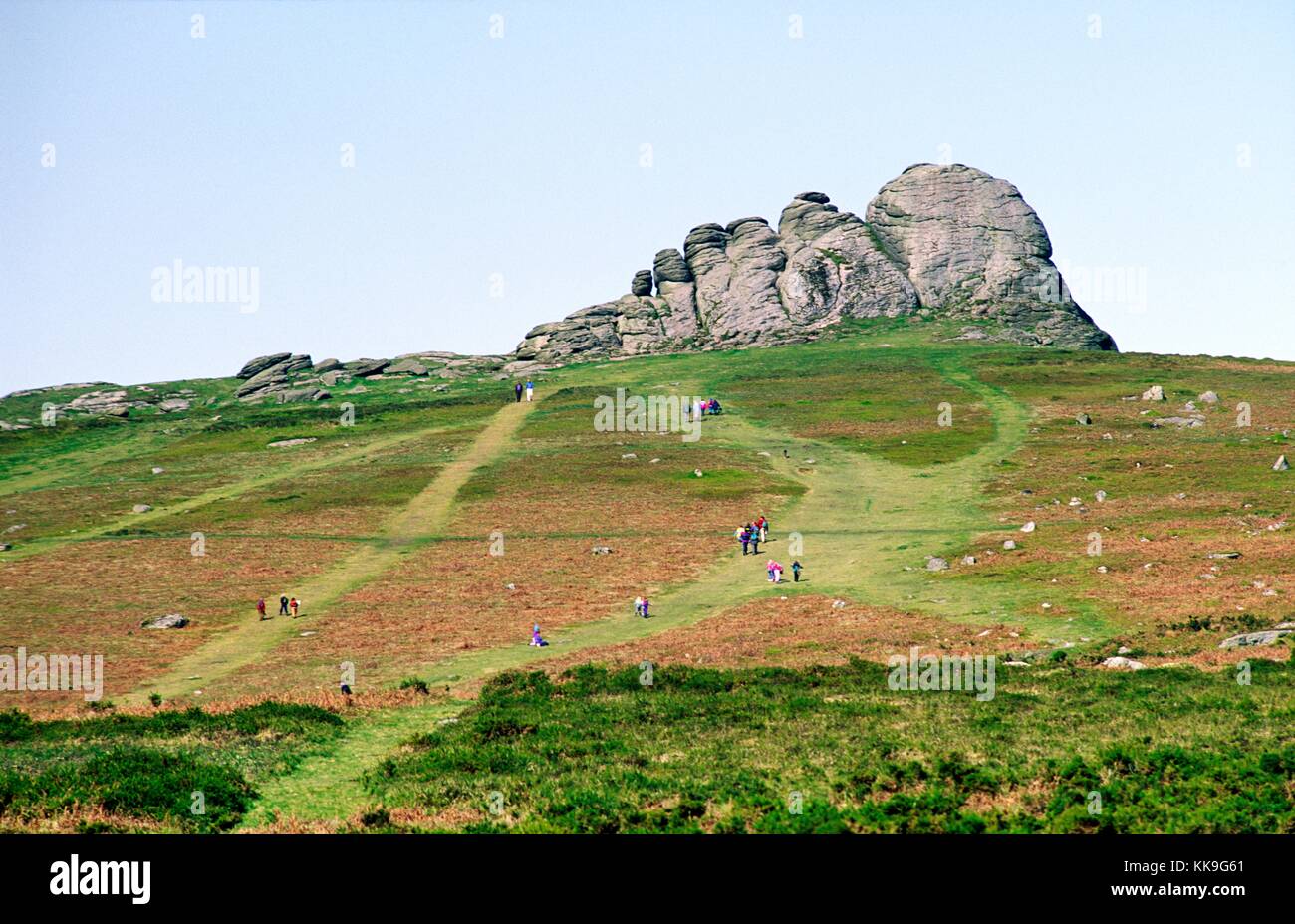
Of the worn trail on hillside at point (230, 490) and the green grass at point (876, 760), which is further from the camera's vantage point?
the worn trail on hillside at point (230, 490)

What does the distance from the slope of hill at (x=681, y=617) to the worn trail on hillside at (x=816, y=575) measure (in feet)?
0.82

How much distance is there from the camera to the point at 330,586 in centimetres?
6059

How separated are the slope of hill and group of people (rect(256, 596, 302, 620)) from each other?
2.35 ft

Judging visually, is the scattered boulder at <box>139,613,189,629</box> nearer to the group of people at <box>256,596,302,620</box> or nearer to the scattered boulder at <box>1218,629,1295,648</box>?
the group of people at <box>256,596,302,620</box>

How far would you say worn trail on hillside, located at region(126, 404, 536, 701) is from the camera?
4419cm

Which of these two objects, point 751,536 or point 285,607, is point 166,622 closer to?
point 285,607

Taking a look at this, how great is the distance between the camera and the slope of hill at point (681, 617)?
22.8 m

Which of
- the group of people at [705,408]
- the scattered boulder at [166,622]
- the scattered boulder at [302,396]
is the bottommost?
the scattered boulder at [166,622]

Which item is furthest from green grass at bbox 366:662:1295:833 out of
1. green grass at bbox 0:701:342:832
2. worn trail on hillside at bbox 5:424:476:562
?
worn trail on hillside at bbox 5:424:476:562

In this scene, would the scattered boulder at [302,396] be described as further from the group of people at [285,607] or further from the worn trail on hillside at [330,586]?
the group of people at [285,607]
